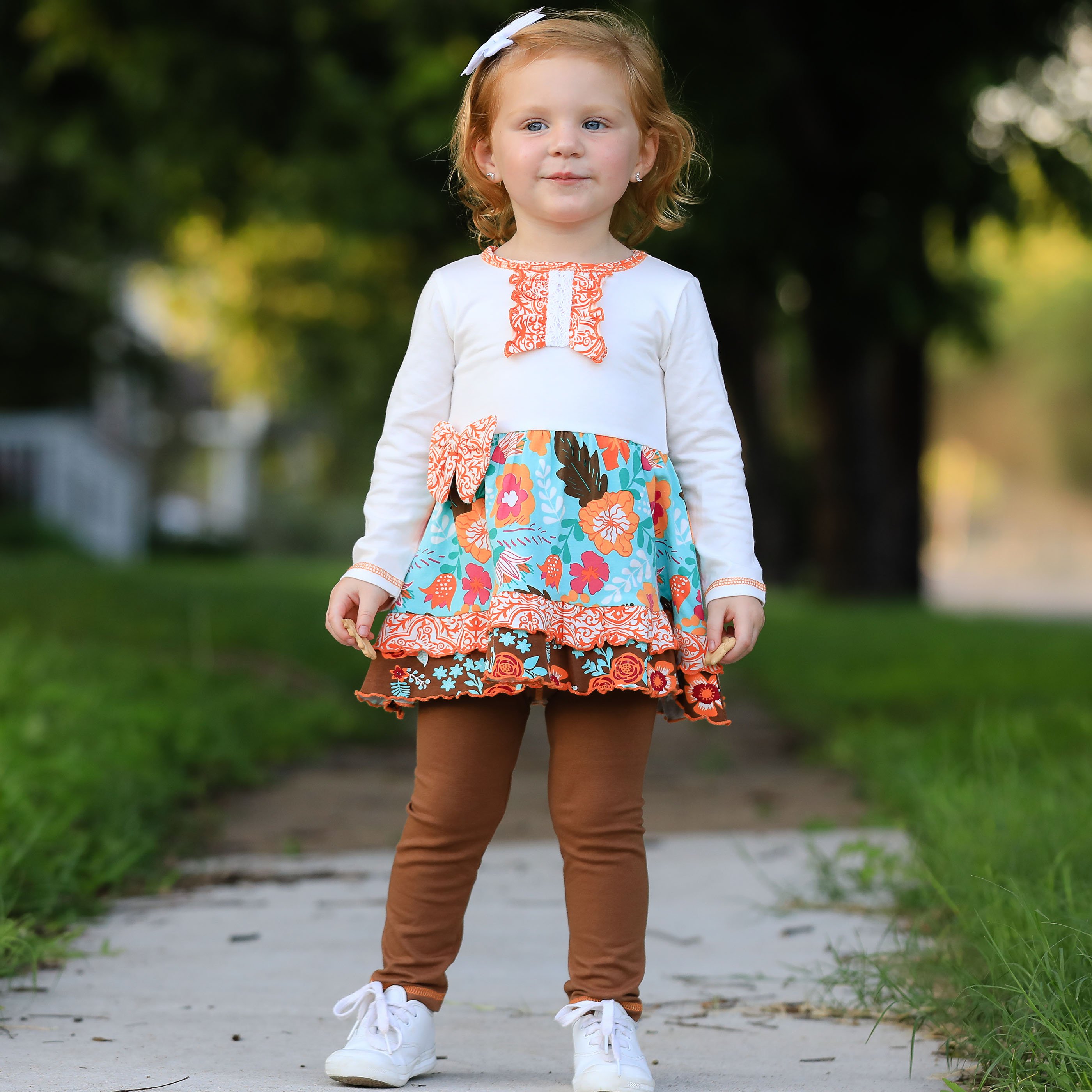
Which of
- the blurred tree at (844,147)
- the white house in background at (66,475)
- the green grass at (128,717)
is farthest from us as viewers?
the white house in background at (66,475)

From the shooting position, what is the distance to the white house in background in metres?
20.8

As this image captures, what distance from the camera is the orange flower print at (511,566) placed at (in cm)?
221

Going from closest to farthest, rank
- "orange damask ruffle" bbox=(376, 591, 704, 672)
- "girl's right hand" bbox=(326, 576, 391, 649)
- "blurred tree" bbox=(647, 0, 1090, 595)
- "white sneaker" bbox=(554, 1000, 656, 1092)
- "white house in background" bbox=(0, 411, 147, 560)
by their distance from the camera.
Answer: "white sneaker" bbox=(554, 1000, 656, 1092)
"orange damask ruffle" bbox=(376, 591, 704, 672)
"girl's right hand" bbox=(326, 576, 391, 649)
"blurred tree" bbox=(647, 0, 1090, 595)
"white house in background" bbox=(0, 411, 147, 560)

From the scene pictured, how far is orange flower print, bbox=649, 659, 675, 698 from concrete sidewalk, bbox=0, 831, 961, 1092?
0.60 metres

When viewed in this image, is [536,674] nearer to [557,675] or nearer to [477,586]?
[557,675]

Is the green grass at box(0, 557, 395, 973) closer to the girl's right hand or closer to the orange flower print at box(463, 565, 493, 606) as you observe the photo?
the girl's right hand

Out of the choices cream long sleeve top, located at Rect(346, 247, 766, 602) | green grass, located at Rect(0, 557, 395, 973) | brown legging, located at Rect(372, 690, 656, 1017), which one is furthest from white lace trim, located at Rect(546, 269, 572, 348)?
green grass, located at Rect(0, 557, 395, 973)

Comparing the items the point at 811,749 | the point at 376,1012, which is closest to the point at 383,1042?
the point at 376,1012

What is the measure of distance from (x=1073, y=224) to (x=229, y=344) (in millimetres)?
16377

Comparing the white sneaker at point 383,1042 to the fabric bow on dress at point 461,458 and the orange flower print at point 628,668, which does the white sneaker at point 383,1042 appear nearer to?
the orange flower print at point 628,668

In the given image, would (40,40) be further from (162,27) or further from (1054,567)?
(1054,567)

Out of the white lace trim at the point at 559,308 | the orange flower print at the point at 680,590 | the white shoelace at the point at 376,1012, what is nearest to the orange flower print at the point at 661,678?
the orange flower print at the point at 680,590

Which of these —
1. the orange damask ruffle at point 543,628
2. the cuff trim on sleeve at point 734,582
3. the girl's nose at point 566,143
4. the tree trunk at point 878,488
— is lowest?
the orange damask ruffle at point 543,628

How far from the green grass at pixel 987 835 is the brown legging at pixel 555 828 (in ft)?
1.82
